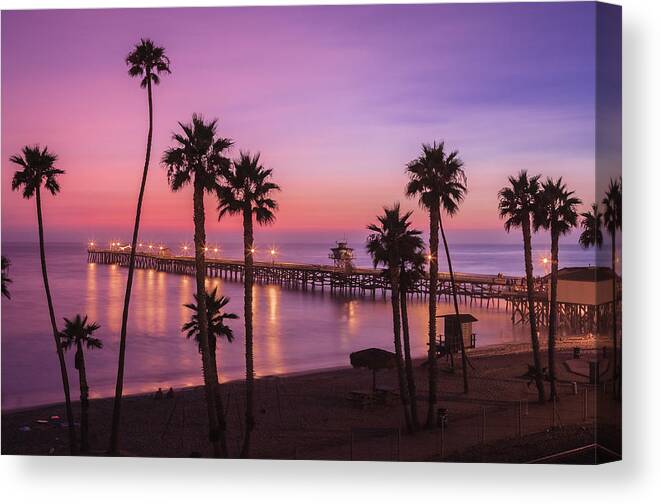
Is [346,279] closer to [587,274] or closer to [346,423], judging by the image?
[346,423]

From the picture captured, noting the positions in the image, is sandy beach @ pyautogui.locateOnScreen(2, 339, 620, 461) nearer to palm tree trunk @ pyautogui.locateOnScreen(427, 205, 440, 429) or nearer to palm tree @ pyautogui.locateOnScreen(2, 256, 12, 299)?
palm tree trunk @ pyautogui.locateOnScreen(427, 205, 440, 429)

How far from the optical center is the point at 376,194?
425 inches

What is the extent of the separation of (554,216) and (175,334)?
14332 mm

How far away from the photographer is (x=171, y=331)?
72.5ft

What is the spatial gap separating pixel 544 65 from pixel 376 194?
3361 millimetres

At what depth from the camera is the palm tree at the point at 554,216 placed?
9406 mm

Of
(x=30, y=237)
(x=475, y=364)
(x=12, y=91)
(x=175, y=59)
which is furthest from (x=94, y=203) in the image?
(x=475, y=364)

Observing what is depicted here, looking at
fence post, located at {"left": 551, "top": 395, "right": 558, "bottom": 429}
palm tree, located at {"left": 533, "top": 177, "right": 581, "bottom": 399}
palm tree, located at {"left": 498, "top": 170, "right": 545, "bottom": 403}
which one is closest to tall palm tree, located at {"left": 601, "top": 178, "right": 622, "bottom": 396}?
palm tree, located at {"left": 533, "top": 177, "right": 581, "bottom": 399}

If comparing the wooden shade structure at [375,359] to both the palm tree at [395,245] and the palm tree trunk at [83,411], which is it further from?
the palm tree trunk at [83,411]

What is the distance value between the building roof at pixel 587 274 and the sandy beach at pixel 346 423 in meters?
1.09

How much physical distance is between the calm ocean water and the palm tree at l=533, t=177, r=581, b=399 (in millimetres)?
363

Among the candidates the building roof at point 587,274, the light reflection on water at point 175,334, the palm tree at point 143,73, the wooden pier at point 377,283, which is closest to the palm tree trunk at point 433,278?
the building roof at point 587,274

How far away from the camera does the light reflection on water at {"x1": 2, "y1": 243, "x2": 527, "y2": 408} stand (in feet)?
35.0

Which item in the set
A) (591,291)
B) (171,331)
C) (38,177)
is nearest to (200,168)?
(38,177)
